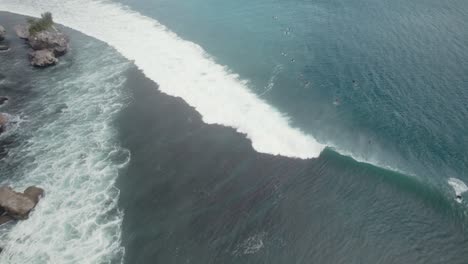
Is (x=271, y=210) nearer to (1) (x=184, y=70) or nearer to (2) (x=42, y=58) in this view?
(1) (x=184, y=70)

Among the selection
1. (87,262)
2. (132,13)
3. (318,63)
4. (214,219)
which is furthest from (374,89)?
(132,13)

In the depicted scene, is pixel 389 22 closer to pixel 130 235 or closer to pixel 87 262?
pixel 130 235

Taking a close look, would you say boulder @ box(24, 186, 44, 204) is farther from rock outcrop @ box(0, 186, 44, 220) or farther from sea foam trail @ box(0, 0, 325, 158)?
sea foam trail @ box(0, 0, 325, 158)

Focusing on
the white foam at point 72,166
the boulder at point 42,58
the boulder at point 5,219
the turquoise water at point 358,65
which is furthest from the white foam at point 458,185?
the boulder at point 42,58

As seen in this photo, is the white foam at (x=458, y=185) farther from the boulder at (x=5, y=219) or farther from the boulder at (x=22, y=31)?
the boulder at (x=22, y=31)

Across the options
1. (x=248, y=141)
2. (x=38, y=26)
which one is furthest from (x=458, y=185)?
(x=38, y=26)
